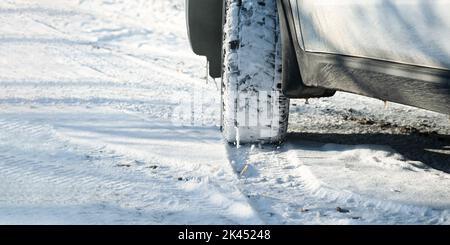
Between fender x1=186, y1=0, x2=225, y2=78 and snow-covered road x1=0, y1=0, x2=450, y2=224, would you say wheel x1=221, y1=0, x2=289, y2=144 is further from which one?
fender x1=186, y1=0, x2=225, y2=78

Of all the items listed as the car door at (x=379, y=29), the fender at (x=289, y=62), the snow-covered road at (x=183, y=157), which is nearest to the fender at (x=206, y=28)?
the snow-covered road at (x=183, y=157)

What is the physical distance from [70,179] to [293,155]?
3.60 ft

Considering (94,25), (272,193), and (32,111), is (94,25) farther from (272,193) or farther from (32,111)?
(272,193)

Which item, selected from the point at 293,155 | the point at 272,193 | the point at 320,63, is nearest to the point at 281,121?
the point at 293,155

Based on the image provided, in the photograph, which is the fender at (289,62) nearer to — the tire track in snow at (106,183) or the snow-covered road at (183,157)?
the snow-covered road at (183,157)

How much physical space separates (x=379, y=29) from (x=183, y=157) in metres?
1.14

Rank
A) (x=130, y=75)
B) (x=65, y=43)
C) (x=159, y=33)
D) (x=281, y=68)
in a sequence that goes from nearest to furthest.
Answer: (x=281, y=68), (x=130, y=75), (x=65, y=43), (x=159, y=33)

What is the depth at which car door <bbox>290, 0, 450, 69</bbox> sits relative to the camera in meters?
2.38

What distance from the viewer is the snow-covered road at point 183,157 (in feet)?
8.40

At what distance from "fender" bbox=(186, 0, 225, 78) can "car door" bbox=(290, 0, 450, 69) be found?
3.29 feet

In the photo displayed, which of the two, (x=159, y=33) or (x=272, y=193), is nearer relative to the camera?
(x=272, y=193)

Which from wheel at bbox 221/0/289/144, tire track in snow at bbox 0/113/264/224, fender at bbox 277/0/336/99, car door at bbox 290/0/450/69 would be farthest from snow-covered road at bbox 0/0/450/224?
car door at bbox 290/0/450/69

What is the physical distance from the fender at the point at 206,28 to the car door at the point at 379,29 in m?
1.00

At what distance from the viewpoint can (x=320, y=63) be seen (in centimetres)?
315
